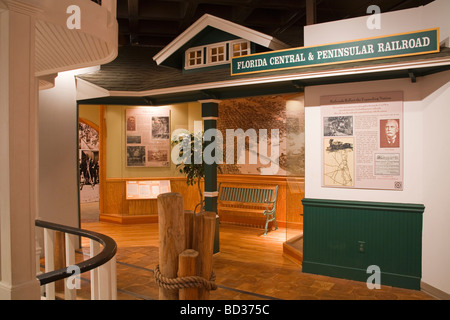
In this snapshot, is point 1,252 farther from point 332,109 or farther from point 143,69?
point 143,69

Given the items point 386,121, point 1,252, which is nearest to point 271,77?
point 386,121

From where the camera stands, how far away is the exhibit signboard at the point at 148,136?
394 inches

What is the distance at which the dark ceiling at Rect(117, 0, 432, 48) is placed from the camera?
8.80 meters

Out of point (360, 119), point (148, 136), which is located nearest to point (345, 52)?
point (360, 119)

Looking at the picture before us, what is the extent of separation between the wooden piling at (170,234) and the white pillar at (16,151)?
1.11 metres

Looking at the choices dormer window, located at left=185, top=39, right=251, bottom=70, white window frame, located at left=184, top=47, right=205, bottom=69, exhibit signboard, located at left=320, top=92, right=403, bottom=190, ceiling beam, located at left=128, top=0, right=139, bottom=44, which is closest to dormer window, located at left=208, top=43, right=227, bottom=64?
dormer window, located at left=185, top=39, right=251, bottom=70

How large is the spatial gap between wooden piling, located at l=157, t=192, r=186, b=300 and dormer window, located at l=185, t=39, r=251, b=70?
16.6 feet

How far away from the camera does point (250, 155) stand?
9828mm

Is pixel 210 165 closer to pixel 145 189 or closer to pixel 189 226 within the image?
pixel 145 189

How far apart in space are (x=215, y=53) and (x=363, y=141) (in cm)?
330

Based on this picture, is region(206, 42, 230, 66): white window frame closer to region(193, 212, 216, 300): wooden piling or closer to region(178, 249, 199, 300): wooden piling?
region(193, 212, 216, 300): wooden piling

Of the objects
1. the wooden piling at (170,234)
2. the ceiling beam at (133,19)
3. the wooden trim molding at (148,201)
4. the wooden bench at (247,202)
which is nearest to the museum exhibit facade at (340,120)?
the wooden bench at (247,202)

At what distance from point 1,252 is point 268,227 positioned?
7.33 meters

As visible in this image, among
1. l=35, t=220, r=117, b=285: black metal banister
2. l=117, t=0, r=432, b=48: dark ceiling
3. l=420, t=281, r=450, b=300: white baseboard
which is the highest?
l=117, t=0, r=432, b=48: dark ceiling
